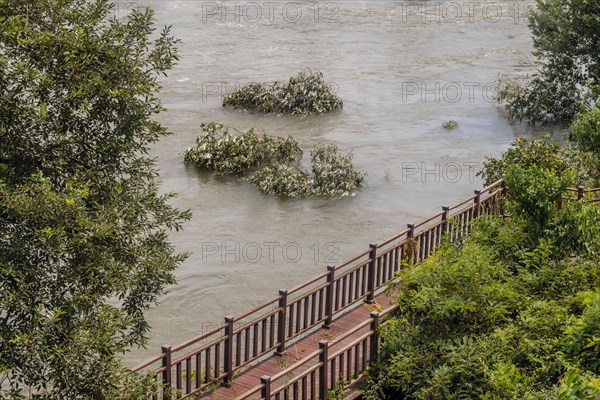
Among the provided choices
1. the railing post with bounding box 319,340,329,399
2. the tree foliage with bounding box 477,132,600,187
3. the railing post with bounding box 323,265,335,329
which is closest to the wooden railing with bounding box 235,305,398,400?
the railing post with bounding box 319,340,329,399

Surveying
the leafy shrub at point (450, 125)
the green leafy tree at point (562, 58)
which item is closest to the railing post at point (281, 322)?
the green leafy tree at point (562, 58)

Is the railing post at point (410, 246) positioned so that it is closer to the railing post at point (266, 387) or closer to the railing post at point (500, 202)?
the railing post at point (500, 202)

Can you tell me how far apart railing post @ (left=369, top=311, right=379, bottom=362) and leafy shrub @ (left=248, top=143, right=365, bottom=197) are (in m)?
14.1

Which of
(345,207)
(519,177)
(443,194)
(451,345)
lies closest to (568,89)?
(443,194)

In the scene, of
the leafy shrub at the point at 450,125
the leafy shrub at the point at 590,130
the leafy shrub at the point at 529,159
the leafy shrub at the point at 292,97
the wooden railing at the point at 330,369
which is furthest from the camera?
the leafy shrub at the point at 292,97

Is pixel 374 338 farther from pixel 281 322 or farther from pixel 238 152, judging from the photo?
pixel 238 152

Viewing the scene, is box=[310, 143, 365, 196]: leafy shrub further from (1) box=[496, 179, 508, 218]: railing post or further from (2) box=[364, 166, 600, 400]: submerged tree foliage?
(2) box=[364, 166, 600, 400]: submerged tree foliage

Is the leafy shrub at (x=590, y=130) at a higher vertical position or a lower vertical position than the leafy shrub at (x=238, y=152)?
higher

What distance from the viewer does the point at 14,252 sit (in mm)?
9984

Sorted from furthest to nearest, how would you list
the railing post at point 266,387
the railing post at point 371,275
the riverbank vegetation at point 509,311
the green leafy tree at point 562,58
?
the green leafy tree at point 562,58, the railing post at point 371,275, the riverbank vegetation at point 509,311, the railing post at point 266,387

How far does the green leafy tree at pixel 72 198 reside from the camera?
9961 millimetres

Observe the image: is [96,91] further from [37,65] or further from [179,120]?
[179,120]

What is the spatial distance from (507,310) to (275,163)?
16558mm

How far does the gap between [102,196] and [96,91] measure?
1.27 meters
